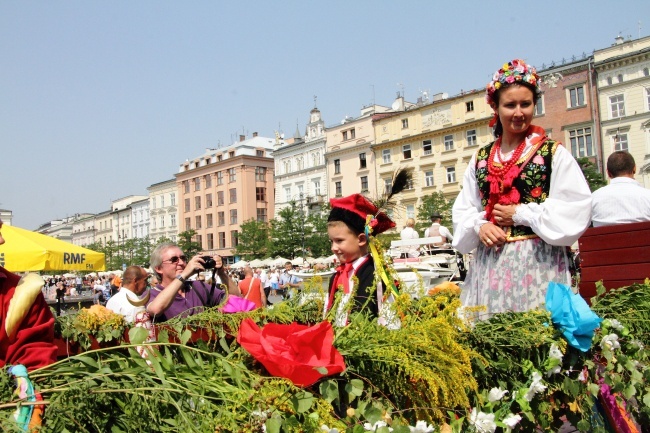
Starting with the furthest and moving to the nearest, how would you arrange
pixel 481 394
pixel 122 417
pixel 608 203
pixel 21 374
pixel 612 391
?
pixel 608 203 → pixel 612 391 → pixel 481 394 → pixel 21 374 → pixel 122 417

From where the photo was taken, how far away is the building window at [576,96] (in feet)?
129

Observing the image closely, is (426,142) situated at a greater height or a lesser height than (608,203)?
greater

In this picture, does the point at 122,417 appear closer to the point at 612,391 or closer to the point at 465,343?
the point at 465,343

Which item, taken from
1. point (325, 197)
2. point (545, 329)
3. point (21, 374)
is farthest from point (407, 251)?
point (325, 197)

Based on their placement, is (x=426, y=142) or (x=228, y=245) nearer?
(x=426, y=142)

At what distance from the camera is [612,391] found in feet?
8.63

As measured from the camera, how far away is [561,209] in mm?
2883

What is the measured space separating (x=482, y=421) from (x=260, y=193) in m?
72.4

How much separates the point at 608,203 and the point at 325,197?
5609 centimetres

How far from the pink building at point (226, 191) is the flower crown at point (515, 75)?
6720 centimetres

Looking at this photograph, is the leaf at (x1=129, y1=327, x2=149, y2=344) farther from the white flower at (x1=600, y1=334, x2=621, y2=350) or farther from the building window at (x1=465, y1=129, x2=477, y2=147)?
the building window at (x1=465, y1=129, x2=477, y2=147)

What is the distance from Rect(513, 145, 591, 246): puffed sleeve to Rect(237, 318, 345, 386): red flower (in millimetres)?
1587

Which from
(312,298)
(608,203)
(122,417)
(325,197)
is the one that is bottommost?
(122,417)

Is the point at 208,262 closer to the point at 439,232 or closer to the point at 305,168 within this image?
the point at 439,232
